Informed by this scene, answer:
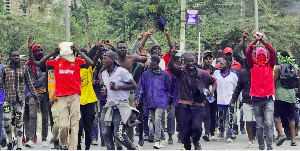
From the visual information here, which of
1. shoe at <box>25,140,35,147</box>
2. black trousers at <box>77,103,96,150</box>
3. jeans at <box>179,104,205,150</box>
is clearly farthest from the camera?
shoe at <box>25,140,35,147</box>

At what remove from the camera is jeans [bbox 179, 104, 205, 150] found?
13.2 meters

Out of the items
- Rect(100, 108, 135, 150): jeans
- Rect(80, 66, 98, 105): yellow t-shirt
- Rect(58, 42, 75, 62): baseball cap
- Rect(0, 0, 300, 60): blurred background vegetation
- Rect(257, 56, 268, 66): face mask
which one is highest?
Rect(0, 0, 300, 60): blurred background vegetation

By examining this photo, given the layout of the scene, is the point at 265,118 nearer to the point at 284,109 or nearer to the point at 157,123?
the point at 157,123

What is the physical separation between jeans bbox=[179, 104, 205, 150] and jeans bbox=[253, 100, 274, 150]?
50.2 inches

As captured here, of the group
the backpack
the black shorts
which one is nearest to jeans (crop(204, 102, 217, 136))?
the black shorts

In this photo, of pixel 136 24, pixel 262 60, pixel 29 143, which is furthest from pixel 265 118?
pixel 136 24

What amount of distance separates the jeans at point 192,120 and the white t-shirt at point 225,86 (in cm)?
378

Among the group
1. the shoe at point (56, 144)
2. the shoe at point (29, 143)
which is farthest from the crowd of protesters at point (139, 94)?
the shoe at point (56, 144)

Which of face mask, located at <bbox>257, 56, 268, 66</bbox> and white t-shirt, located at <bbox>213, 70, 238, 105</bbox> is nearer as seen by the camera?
face mask, located at <bbox>257, 56, 268, 66</bbox>

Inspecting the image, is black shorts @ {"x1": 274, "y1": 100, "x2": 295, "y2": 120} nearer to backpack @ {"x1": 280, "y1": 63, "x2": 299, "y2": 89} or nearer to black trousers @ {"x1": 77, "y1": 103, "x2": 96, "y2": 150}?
backpack @ {"x1": 280, "y1": 63, "x2": 299, "y2": 89}

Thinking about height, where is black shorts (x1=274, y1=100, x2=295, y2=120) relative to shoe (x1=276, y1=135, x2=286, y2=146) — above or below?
above

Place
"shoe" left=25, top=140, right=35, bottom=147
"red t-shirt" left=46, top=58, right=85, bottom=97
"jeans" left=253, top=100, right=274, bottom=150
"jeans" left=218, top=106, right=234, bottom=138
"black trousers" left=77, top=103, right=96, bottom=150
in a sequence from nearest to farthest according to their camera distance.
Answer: "red t-shirt" left=46, top=58, right=85, bottom=97 → "jeans" left=253, top=100, right=274, bottom=150 → "black trousers" left=77, top=103, right=96, bottom=150 → "shoe" left=25, top=140, right=35, bottom=147 → "jeans" left=218, top=106, right=234, bottom=138

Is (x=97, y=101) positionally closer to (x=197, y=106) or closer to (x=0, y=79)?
(x=0, y=79)

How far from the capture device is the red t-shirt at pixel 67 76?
526 inches
